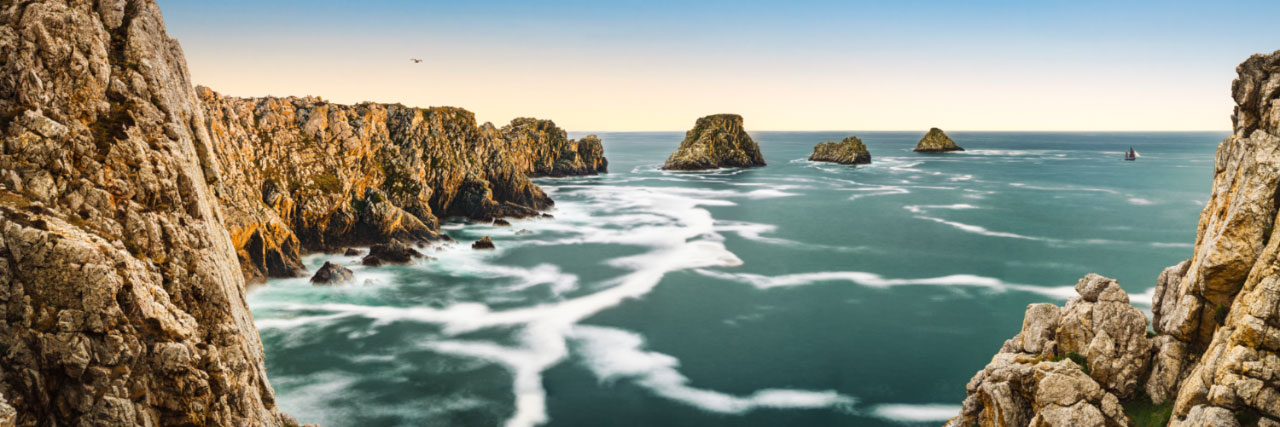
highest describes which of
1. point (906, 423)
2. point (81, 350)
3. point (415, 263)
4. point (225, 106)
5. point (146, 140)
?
point (225, 106)

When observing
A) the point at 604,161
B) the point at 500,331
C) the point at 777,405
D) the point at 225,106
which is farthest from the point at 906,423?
the point at 604,161

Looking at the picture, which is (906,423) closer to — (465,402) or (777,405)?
(777,405)

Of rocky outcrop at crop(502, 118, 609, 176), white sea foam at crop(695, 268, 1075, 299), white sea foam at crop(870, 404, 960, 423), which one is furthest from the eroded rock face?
rocky outcrop at crop(502, 118, 609, 176)

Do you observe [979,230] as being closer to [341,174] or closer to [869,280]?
[869,280]

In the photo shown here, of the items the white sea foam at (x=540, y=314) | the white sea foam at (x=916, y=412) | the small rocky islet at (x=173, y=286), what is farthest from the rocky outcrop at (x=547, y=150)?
the small rocky islet at (x=173, y=286)

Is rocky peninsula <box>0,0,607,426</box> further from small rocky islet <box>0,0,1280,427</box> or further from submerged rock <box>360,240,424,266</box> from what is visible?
submerged rock <box>360,240,424,266</box>

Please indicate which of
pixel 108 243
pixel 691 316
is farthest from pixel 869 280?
pixel 108 243
